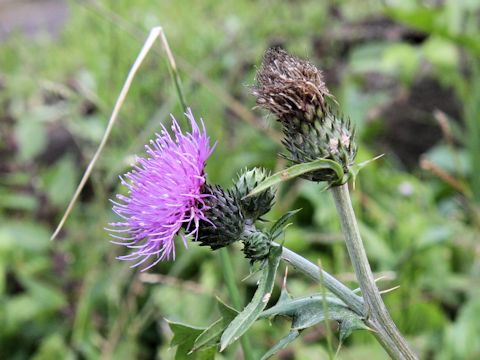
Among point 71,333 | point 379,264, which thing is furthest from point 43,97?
point 379,264

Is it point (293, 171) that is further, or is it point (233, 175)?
point (233, 175)

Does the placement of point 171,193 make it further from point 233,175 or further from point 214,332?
point 233,175

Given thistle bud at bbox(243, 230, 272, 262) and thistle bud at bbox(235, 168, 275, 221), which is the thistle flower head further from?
thistle bud at bbox(243, 230, 272, 262)

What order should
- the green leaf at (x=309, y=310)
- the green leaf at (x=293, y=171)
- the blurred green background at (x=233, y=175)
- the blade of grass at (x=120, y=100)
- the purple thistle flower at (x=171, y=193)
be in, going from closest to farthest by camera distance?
the green leaf at (x=293, y=171) < the green leaf at (x=309, y=310) < the purple thistle flower at (x=171, y=193) < the blade of grass at (x=120, y=100) < the blurred green background at (x=233, y=175)

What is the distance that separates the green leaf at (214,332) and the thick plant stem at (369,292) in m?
0.21

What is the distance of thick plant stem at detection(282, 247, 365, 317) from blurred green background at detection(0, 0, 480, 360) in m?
1.07

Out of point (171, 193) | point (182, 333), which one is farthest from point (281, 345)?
point (171, 193)

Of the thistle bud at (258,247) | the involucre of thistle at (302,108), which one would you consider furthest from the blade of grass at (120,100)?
the thistle bud at (258,247)

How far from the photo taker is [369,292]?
1071 mm

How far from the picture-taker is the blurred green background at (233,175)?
9.13ft

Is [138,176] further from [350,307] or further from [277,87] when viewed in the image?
[350,307]

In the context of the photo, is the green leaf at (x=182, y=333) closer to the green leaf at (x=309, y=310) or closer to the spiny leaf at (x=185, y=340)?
the spiny leaf at (x=185, y=340)

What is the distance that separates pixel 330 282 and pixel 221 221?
0.22 m

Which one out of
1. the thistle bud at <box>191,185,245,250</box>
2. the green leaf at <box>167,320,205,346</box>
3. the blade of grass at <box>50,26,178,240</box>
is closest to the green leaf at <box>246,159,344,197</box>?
the thistle bud at <box>191,185,245,250</box>
